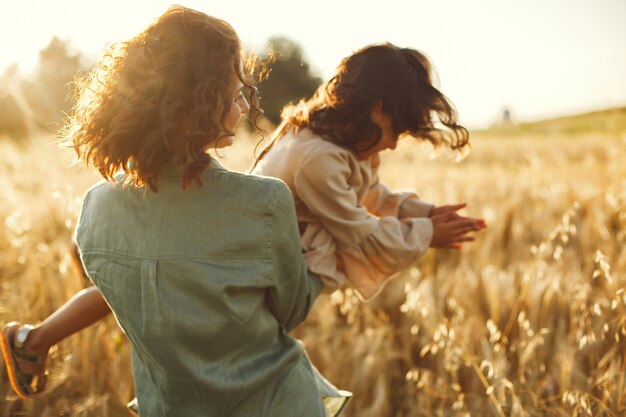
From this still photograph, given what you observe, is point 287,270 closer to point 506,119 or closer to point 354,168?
point 354,168

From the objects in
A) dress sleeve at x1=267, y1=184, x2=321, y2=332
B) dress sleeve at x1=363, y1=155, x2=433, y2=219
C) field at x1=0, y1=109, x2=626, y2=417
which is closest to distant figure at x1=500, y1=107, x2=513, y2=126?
field at x1=0, y1=109, x2=626, y2=417

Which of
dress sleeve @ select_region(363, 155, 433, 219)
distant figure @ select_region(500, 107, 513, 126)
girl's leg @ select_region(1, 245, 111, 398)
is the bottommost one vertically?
distant figure @ select_region(500, 107, 513, 126)

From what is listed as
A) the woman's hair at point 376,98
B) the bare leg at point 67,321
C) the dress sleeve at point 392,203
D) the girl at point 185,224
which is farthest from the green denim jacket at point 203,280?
the dress sleeve at point 392,203

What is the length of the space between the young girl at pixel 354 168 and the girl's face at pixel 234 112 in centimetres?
31

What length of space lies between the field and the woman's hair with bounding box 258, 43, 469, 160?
21 centimetres

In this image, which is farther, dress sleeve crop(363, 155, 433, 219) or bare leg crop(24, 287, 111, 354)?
dress sleeve crop(363, 155, 433, 219)

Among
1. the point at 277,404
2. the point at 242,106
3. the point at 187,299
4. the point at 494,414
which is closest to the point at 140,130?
the point at 242,106

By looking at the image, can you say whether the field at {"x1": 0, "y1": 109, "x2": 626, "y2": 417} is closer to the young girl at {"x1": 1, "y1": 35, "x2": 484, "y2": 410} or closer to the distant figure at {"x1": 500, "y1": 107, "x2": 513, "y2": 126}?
the young girl at {"x1": 1, "y1": 35, "x2": 484, "y2": 410}

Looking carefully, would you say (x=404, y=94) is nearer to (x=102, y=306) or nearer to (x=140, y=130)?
(x=140, y=130)

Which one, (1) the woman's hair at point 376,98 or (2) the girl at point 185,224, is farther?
(1) the woman's hair at point 376,98

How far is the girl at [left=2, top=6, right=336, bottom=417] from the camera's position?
3.74 feet

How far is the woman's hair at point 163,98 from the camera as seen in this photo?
1.13 metres

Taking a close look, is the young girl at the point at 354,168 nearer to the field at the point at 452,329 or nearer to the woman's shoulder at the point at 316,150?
the woman's shoulder at the point at 316,150

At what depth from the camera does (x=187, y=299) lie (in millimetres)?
1192
